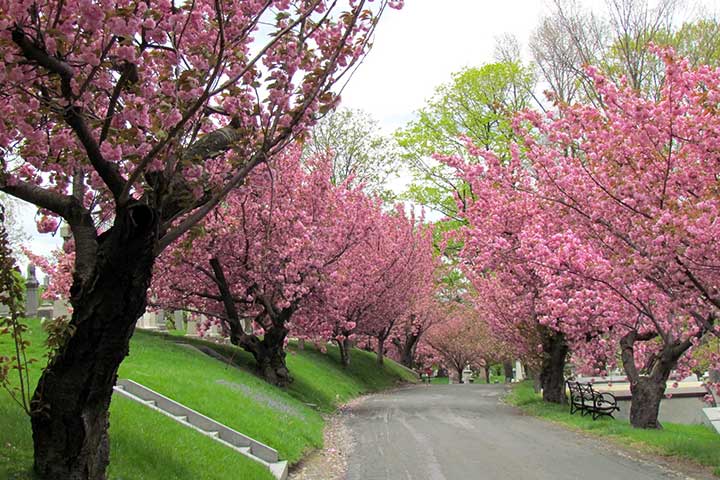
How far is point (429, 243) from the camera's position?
111ft

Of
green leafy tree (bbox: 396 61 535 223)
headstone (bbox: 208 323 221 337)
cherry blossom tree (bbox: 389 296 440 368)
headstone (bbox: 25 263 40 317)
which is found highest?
green leafy tree (bbox: 396 61 535 223)

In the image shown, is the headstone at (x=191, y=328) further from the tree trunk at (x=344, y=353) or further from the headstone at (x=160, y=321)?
the tree trunk at (x=344, y=353)

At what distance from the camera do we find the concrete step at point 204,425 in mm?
10805

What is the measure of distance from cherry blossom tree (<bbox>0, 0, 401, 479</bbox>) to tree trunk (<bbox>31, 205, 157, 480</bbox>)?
0.04 feet

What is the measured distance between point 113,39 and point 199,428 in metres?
7.61

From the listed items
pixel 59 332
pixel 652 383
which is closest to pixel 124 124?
pixel 59 332

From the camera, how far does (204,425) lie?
11438 mm

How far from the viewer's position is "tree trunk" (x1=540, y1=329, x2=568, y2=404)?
2211 cm

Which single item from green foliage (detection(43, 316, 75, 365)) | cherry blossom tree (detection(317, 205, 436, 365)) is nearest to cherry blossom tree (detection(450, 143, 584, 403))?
cherry blossom tree (detection(317, 205, 436, 365))

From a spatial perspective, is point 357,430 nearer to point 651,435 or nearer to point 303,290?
point 303,290

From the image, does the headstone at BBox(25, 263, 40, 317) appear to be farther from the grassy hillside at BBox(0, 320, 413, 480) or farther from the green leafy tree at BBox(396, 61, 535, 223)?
the green leafy tree at BBox(396, 61, 535, 223)

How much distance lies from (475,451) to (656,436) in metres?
4.08

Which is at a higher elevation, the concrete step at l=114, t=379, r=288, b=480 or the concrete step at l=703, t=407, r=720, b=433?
the concrete step at l=703, t=407, r=720, b=433

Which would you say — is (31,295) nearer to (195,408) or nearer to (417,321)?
(195,408)
